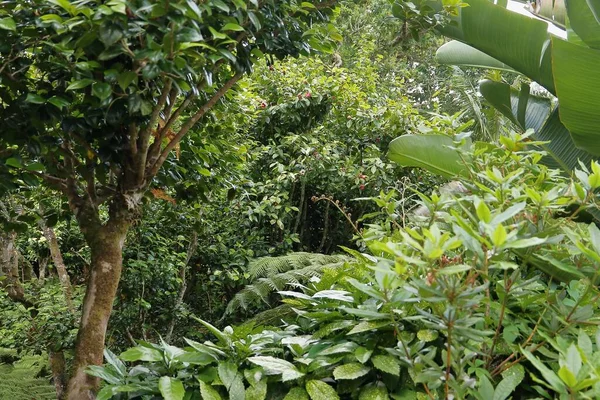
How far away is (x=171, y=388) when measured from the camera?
1.35 meters

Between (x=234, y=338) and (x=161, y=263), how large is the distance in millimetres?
2686

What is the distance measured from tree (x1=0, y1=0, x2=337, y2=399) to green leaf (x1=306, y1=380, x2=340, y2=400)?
91 cm

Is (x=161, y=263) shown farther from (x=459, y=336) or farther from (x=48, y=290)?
(x=459, y=336)

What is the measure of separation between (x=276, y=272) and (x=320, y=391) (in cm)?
296

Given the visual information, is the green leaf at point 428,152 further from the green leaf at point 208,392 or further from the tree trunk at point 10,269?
the tree trunk at point 10,269

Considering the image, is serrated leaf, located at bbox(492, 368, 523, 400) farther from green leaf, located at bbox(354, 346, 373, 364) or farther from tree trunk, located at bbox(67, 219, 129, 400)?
tree trunk, located at bbox(67, 219, 129, 400)

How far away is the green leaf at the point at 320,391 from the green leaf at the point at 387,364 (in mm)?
131

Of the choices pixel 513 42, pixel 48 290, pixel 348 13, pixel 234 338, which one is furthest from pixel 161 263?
pixel 348 13

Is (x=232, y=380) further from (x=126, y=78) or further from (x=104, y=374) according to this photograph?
(x=126, y=78)

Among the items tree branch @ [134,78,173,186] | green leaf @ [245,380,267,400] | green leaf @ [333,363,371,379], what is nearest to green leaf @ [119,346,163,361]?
green leaf @ [245,380,267,400]

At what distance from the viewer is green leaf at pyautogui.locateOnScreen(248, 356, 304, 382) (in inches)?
52.2

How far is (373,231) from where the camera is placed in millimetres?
1642

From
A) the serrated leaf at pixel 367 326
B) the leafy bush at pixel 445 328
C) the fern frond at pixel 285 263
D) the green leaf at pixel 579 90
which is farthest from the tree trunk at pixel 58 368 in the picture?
the green leaf at pixel 579 90

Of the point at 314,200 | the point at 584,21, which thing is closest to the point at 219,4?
the point at 314,200
